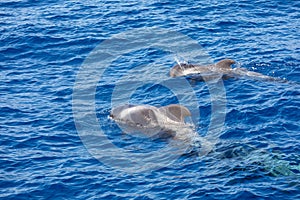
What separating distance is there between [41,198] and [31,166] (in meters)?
2.34

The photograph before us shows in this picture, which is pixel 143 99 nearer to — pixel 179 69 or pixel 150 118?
pixel 150 118

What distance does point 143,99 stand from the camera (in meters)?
28.5

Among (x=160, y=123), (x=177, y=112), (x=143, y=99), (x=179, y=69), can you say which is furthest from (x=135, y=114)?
(x=179, y=69)

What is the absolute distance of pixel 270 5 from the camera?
38125mm

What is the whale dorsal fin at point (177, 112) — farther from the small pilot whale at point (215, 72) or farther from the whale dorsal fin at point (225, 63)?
the whale dorsal fin at point (225, 63)

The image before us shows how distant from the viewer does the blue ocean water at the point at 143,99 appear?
70.1ft

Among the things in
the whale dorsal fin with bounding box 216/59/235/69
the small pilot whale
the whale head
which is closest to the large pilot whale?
the whale head

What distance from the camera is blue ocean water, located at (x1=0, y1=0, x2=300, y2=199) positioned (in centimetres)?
2136

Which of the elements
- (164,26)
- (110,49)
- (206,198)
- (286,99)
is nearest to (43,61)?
(110,49)

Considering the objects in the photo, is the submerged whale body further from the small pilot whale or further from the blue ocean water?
the small pilot whale

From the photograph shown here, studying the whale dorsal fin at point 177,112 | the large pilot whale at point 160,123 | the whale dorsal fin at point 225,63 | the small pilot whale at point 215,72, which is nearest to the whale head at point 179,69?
the small pilot whale at point 215,72

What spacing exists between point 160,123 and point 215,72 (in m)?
6.47

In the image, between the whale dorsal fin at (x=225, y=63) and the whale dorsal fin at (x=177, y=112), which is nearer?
the whale dorsal fin at (x=177, y=112)

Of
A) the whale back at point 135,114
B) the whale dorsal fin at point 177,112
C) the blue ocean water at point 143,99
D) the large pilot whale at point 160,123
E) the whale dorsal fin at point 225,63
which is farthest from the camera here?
the whale dorsal fin at point 225,63
